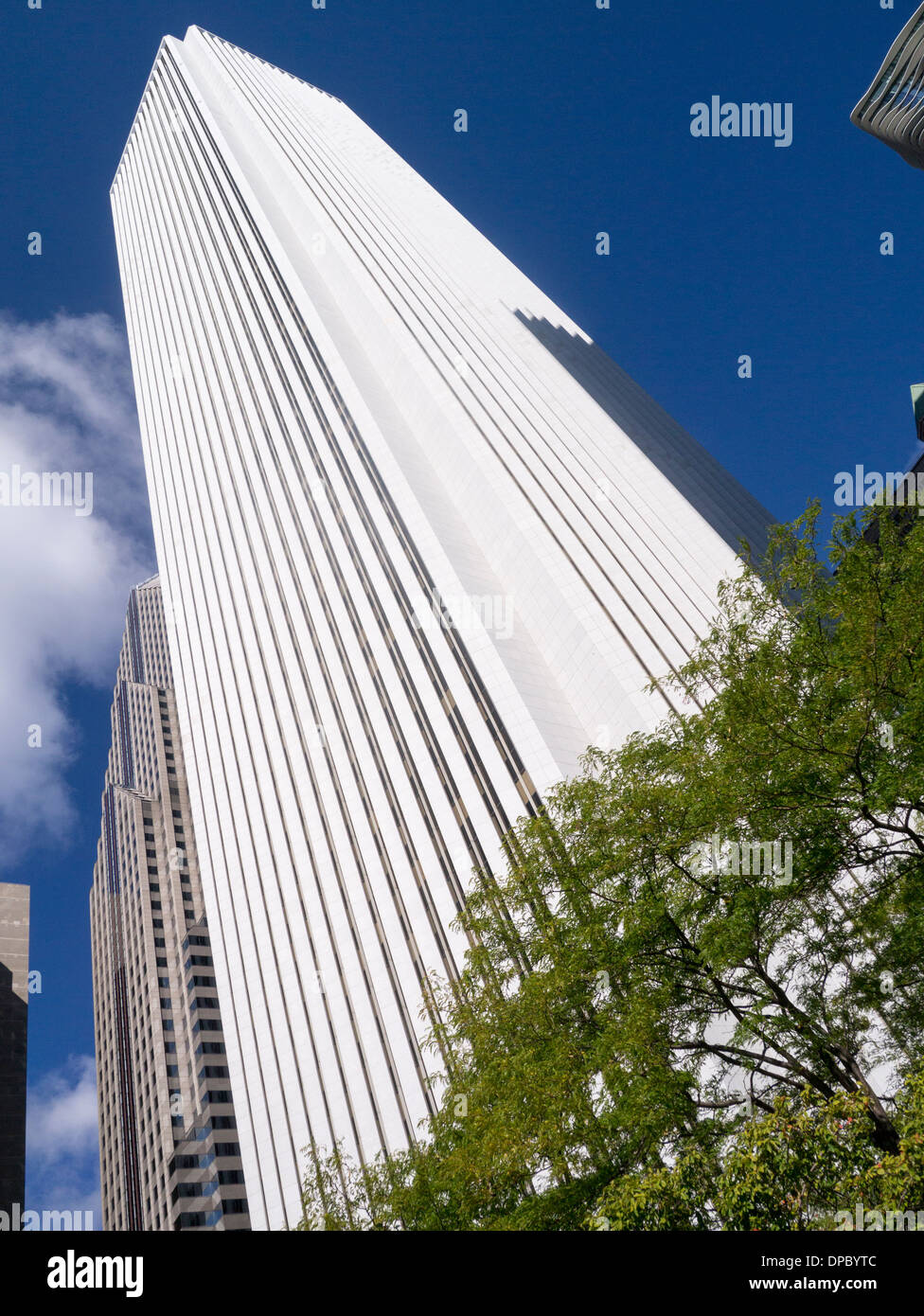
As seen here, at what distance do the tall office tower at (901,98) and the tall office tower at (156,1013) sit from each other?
3322 inches

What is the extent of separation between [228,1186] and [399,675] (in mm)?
56302

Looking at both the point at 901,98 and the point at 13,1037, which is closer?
the point at 13,1037

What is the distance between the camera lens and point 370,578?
5381 centimetres

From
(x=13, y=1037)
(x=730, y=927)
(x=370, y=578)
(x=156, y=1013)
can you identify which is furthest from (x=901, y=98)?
(x=156, y=1013)

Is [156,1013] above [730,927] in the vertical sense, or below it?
above

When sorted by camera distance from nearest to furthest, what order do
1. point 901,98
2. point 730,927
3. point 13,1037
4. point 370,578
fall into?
1. point 730,927
2. point 13,1037
3. point 901,98
4. point 370,578

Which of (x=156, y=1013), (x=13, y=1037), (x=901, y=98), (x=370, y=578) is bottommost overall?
(x=13, y=1037)

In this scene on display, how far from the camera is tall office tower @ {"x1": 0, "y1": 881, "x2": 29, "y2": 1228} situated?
4306 cm

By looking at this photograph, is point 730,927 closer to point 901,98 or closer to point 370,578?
point 370,578

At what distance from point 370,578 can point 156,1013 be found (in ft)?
211

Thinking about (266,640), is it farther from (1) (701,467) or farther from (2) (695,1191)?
(2) (695,1191)

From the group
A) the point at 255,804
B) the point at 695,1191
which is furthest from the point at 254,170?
the point at 695,1191

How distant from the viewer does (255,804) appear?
6094 centimetres

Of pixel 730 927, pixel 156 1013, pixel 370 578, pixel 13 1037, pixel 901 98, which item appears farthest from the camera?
pixel 156 1013
